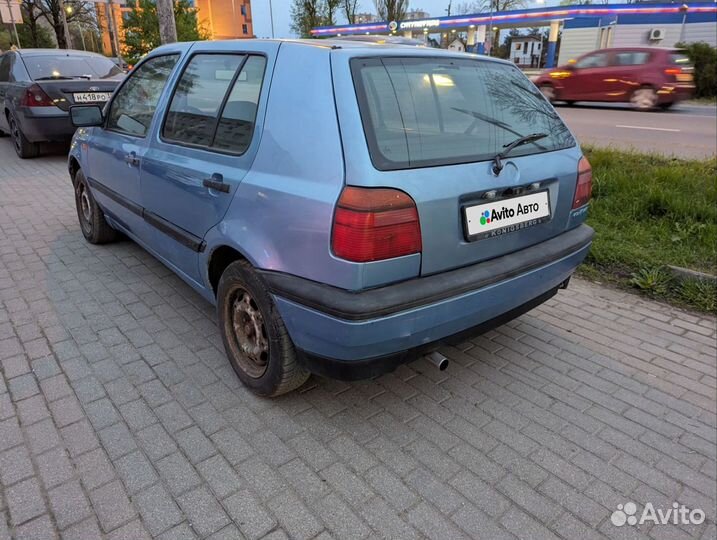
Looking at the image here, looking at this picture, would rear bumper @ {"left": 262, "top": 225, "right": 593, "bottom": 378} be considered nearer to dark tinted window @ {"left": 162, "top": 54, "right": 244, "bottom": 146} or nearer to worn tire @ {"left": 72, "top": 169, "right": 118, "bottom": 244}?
dark tinted window @ {"left": 162, "top": 54, "right": 244, "bottom": 146}

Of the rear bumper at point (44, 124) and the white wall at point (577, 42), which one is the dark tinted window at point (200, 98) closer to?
the rear bumper at point (44, 124)

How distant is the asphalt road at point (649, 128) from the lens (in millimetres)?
9172

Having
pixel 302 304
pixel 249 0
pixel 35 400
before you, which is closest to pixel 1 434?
pixel 35 400

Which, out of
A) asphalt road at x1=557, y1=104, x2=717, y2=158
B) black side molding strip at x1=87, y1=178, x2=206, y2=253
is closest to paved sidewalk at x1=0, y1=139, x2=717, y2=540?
black side molding strip at x1=87, y1=178, x2=206, y2=253

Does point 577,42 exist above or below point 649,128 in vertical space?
above

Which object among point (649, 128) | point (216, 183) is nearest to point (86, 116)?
point (216, 183)

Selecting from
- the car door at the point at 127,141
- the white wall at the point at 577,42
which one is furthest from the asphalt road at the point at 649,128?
the white wall at the point at 577,42

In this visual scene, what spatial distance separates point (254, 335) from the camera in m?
2.64

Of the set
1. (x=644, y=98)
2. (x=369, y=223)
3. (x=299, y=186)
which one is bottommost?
(x=644, y=98)

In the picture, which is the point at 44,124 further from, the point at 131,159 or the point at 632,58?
the point at 632,58

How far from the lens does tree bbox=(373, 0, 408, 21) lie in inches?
1831

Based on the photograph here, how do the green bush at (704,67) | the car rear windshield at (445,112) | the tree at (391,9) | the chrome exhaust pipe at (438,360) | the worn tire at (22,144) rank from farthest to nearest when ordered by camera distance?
the tree at (391,9)
the green bush at (704,67)
the worn tire at (22,144)
the chrome exhaust pipe at (438,360)
the car rear windshield at (445,112)

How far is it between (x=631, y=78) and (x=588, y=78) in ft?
4.19

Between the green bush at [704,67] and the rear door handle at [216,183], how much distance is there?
23812 millimetres
